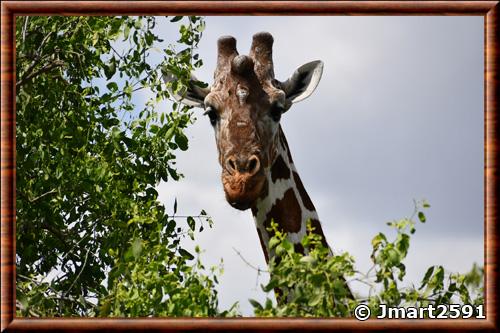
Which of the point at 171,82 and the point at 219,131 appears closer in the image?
the point at 219,131

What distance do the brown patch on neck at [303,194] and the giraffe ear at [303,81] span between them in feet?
2.74

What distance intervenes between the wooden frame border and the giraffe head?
188cm

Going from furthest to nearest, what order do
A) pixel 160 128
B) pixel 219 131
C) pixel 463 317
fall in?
pixel 160 128
pixel 219 131
pixel 463 317

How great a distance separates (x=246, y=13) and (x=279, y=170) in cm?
251

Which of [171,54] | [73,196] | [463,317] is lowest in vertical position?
[463,317]

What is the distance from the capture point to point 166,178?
11211 millimetres

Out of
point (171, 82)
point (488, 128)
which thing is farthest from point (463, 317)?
point (171, 82)

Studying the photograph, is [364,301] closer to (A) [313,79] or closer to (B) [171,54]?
(A) [313,79]

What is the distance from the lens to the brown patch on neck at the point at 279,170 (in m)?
9.73

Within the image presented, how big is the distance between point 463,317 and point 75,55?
6.16m

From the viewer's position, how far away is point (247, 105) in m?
9.59

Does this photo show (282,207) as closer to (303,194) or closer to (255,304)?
(303,194)

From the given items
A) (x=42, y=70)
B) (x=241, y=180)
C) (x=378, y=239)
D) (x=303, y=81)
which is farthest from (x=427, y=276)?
(x=42, y=70)

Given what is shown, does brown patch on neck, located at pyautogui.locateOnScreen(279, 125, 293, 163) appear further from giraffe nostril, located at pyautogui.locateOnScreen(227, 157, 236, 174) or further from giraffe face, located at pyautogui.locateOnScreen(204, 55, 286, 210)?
giraffe nostril, located at pyautogui.locateOnScreen(227, 157, 236, 174)
